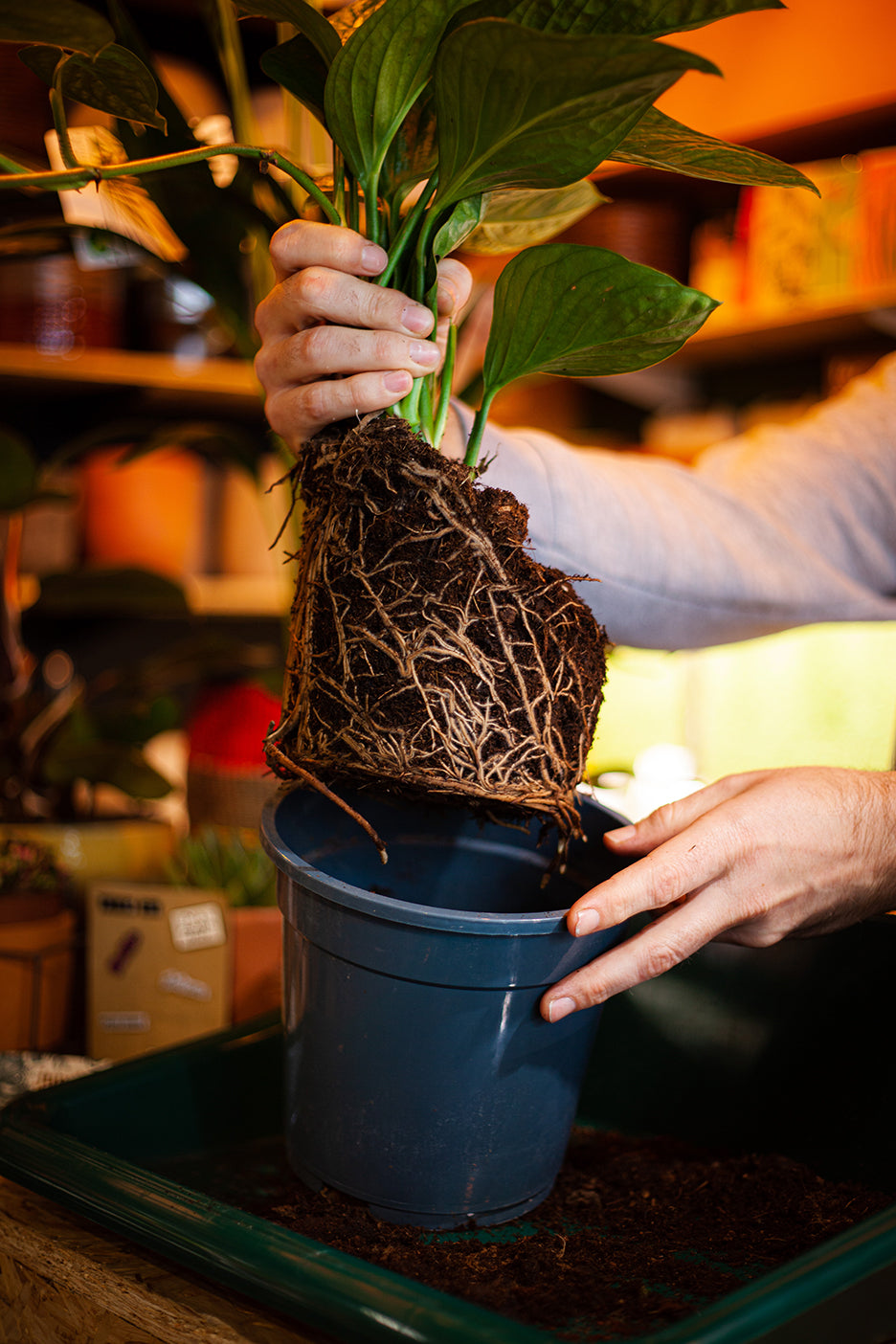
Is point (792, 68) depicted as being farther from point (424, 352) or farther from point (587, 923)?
point (587, 923)

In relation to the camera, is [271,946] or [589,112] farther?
[271,946]

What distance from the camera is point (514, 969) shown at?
1.71 ft

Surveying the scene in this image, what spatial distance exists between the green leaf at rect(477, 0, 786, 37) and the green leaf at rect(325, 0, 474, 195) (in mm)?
36

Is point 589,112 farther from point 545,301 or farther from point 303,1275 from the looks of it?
point 303,1275

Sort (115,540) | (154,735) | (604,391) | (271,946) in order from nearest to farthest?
(271,946)
(154,735)
(115,540)
(604,391)

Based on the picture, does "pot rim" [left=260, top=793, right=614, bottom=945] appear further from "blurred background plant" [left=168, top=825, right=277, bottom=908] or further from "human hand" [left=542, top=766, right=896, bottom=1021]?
"blurred background plant" [left=168, top=825, right=277, bottom=908]

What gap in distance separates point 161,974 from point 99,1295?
550 millimetres

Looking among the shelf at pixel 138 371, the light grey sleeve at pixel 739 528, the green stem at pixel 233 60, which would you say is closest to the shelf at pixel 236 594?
the shelf at pixel 138 371

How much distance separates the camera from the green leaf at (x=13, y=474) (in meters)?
1.27

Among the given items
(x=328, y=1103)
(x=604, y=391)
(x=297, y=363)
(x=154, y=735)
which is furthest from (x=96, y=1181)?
(x=604, y=391)

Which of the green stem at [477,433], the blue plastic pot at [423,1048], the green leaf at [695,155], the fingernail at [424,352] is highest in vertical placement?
the green leaf at [695,155]

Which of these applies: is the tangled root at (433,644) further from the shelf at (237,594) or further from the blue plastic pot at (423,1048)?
the shelf at (237,594)

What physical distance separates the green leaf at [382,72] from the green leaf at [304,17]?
0.03 metres

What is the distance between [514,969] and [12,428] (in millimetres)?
1936
